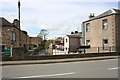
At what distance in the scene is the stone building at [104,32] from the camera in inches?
850

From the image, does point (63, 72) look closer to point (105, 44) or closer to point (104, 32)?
point (105, 44)

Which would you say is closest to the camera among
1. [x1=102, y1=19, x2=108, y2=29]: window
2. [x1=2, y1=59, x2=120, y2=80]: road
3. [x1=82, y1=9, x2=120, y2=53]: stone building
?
[x1=2, y1=59, x2=120, y2=80]: road

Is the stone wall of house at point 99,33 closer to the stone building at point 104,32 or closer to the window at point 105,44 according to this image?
the stone building at point 104,32

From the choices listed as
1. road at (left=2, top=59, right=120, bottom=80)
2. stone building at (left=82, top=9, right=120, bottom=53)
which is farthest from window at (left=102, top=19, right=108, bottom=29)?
road at (left=2, top=59, right=120, bottom=80)

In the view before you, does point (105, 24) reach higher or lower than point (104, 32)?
higher

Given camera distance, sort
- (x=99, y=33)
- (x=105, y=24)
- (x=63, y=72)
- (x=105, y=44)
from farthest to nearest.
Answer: (x=99, y=33), (x=105, y=24), (x=105, y=44), (x=63, y=72)

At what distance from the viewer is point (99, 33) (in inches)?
971

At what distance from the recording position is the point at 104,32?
23516 millimetres

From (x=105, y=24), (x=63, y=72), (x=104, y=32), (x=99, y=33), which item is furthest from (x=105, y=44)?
(x=63, y=72)

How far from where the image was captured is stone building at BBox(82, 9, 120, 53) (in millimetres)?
21594

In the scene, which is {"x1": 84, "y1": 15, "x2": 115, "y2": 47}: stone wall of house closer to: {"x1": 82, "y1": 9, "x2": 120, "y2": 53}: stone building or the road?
{"x1": 82, "y1": 9, "x2": 120, "y2": 53}: stone building

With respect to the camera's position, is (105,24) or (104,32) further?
(105,24)

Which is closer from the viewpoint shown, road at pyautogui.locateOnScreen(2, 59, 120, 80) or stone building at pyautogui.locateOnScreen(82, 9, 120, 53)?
road at pyautogui.locateOnScreen(2, 59, 120, 80)

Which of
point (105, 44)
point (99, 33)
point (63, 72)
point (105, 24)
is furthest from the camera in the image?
point (99, 33)
